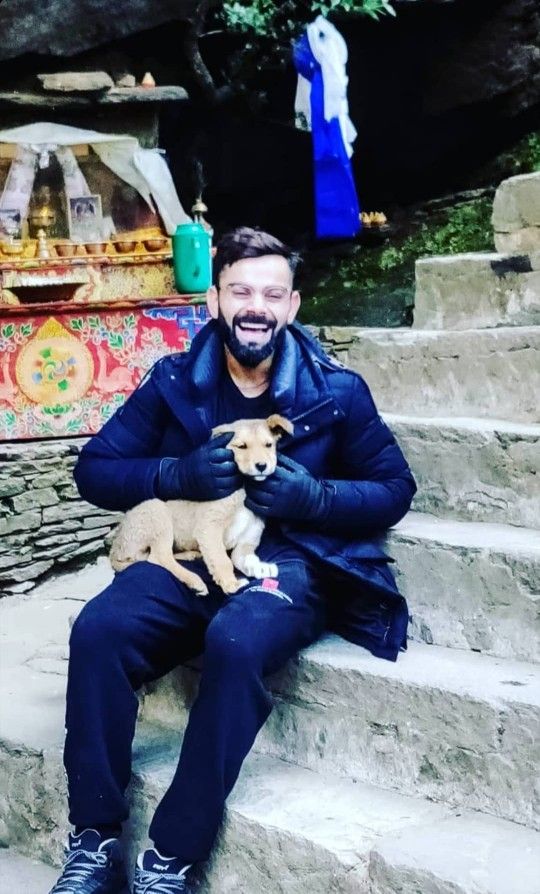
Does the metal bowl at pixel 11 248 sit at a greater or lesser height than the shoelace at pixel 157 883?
greater

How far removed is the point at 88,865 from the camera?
7.39ft

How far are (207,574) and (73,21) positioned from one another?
5.51 metres

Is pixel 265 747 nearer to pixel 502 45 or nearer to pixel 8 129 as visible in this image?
pixel 8 129

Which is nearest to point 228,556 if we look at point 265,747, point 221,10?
point 265,747

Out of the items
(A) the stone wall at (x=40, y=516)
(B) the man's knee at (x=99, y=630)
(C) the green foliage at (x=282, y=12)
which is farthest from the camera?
(C) the green foliage at (x=282, y=12)

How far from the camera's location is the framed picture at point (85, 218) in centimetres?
655

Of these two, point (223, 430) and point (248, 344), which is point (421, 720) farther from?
point (248, 344)

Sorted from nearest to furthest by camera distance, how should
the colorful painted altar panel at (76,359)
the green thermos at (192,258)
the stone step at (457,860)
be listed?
the stone step at (457,860), the colorful painted altar panel at (76,359), the green thermos at (192,258)

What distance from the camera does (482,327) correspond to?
3.79 meters

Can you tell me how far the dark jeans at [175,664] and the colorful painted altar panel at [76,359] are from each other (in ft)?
12.0

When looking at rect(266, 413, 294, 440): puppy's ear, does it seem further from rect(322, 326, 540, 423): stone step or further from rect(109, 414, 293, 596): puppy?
rect(322, 326, 540, 423): stone step

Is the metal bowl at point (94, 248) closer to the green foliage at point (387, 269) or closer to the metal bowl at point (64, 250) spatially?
the metal bowl at point (64, 250)

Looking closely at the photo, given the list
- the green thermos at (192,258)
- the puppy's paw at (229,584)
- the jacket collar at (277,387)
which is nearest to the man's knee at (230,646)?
the puppy's paw at (229,584)

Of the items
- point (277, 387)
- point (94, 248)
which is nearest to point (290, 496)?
point (277, 387)
